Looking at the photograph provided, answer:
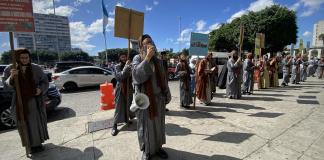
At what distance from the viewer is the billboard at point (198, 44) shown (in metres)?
7.31

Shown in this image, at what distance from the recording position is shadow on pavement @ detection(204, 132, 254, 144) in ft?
13.8

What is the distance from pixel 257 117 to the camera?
5.77 meters

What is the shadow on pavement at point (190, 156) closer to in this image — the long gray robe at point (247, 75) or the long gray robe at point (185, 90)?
the long gray robe at point (185, 90)

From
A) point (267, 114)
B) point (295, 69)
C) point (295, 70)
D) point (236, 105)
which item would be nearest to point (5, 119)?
point (236, 105)

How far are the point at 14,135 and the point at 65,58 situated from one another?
263ft

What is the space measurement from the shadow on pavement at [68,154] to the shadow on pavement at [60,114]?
2.88 m

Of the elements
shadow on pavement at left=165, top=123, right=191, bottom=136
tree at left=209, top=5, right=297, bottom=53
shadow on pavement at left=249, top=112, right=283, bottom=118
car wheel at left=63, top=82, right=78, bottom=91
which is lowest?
shadow on pavement at left=165, top=123, right=191, bottom=136

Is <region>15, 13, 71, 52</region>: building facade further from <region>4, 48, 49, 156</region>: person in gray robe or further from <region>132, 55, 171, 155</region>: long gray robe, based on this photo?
<region>132, 55, 171, 155</region>: long gray robe

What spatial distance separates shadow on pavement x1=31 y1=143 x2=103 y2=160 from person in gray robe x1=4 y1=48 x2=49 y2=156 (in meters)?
0.16

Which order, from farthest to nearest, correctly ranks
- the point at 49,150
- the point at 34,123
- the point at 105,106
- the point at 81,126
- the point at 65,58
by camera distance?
the point at 65,58 < the point at 105,106 < the point at 81,126 < the point at 49,150 < the point at 34,123

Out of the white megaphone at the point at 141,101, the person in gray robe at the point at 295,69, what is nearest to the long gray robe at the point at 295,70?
the person in gray robe at the point at 295,69

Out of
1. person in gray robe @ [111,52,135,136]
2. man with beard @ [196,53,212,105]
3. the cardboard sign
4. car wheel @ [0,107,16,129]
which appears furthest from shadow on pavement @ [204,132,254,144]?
car wheel @ [0,107,16,129]

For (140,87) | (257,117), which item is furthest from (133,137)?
(257,117)

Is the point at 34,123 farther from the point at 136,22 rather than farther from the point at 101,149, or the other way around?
the point at 136,22
